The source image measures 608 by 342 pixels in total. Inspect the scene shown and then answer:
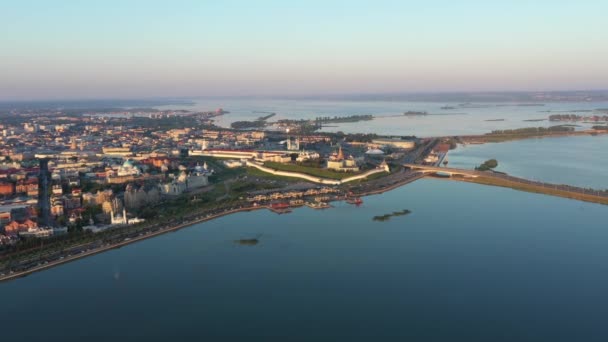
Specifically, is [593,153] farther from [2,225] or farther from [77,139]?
[77,139]

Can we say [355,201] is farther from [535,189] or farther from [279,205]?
[535,189]

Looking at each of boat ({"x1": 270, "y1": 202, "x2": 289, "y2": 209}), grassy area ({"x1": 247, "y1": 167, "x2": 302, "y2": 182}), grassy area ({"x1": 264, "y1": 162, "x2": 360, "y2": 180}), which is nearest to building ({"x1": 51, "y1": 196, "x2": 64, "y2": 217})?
boat ({"x1": 270, "y1": 202, "x2": 289, "y2": 209})

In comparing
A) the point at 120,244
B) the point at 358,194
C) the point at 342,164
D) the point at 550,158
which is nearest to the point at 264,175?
the point at 342,164

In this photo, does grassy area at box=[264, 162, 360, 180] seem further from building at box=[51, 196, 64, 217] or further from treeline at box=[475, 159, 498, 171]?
building at box=[51, 196, 64, 217]

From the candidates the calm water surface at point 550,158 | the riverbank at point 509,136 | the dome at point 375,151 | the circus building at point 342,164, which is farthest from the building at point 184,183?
the riverbank at point 509,136

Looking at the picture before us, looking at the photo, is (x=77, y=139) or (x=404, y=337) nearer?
(x=404, y=337)

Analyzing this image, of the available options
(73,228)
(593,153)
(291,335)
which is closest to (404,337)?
(291,335)
